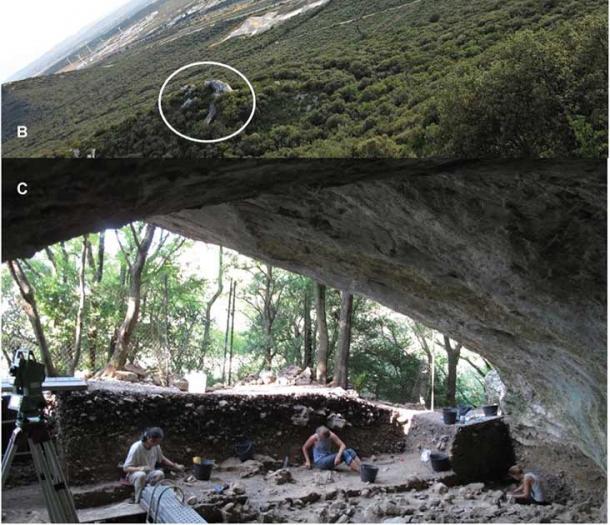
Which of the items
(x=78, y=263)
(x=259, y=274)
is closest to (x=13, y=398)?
(x=78, y=263)

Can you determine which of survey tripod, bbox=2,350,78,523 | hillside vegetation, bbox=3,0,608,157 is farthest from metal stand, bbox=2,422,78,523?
hillside vegetation, bbox=3,0,608,157

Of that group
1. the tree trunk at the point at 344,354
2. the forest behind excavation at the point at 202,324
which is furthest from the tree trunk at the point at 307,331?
the tree trunk at the point at 344,354

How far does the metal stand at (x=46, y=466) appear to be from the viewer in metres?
2.87

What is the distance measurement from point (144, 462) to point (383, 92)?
518cm

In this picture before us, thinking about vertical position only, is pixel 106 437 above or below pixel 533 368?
below

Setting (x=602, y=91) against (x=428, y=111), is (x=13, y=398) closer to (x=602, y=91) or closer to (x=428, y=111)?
(x=428, y=111)

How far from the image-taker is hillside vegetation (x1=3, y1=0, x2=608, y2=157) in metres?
2.46

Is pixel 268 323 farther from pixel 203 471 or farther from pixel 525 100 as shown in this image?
pixel 525 100

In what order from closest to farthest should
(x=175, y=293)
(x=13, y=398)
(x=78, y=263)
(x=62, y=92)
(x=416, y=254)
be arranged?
1. (x=62, y=92)
2. (x=13, y=398)
3. (x=416, y=254)
4. (x=78, y=263)
5. (x=175, y=293)

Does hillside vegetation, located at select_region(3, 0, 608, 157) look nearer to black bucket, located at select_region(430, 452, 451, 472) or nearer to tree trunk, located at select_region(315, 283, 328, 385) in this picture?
black bucket, located at select_region(430, 452, 451, 472)

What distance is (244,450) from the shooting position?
8.30 metres

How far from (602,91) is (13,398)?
9.39 ft

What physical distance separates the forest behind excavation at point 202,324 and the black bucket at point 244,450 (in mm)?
3056

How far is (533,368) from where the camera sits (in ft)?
16.2
